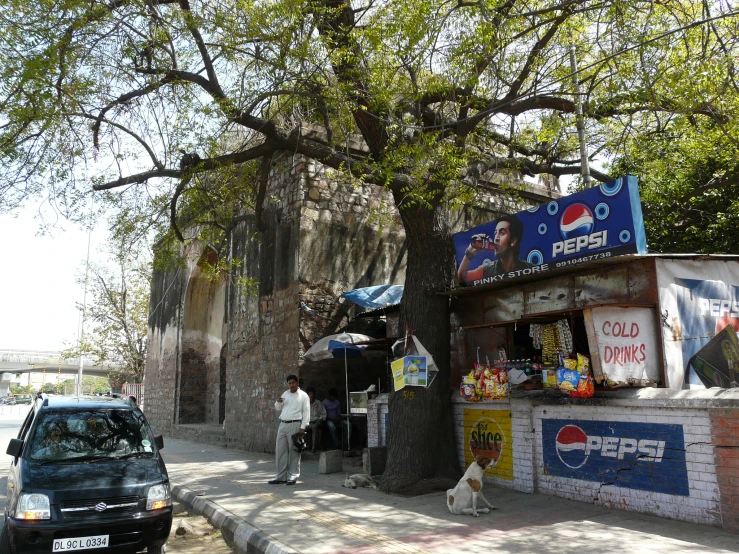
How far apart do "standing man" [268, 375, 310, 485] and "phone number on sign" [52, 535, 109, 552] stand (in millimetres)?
4170

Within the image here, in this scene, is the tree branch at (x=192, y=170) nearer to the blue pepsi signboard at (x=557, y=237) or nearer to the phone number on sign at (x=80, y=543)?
the blue pepsi signboard at (x=557, y=237)

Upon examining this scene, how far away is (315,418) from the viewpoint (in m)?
11.9

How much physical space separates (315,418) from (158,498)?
21.5 feet

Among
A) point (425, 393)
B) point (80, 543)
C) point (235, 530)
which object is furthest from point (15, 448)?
point (425, 393)

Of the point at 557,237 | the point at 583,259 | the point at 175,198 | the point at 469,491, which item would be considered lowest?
the point at 469,491

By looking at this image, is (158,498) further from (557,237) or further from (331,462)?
(557,237)

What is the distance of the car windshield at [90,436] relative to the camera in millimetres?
5879

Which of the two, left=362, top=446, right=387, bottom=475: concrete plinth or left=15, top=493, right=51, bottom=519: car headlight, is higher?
left=15, top=493, right=51, bottom=519: car headlight

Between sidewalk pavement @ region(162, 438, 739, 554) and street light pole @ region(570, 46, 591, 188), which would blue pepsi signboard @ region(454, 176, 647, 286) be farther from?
sidewalk pavement @ region(162, 438, 739, 554)

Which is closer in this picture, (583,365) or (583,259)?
(583,365)

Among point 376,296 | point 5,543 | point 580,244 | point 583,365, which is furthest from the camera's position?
point 376,296

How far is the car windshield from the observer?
5.88m

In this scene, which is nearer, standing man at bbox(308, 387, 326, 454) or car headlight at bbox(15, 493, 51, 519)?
car headlight at bbox(15, 493, 51, 519)

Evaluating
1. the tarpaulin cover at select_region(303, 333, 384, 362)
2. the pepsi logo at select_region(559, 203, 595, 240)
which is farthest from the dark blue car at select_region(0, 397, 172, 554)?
the pepsi logo at select_region(559, 203, 595, 240)
